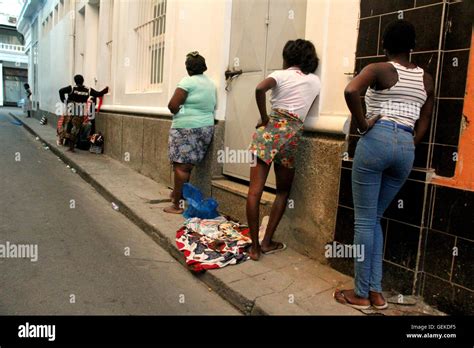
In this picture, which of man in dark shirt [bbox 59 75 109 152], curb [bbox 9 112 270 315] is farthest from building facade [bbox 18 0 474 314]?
man in dark shirt [bbox 59 75 109 152]

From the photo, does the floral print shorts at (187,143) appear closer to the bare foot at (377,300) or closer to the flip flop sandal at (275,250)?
the flip flop sandal at (275,250)

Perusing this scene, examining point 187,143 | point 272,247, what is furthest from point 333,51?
point 187,143

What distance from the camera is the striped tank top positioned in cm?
277

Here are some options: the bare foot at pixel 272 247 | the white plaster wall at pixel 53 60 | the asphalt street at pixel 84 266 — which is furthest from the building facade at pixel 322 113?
the white plaster wall at pixel 53 60

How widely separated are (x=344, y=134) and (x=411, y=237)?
1.02 m

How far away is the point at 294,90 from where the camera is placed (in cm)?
374

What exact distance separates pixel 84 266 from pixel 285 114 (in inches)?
89.5

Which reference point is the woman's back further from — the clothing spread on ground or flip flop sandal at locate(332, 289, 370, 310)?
flip flop sandal at locate(332, 289, 370, 310)

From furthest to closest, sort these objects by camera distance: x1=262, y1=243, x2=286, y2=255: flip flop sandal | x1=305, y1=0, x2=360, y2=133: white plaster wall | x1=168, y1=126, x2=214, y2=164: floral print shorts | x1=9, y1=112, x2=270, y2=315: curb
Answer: x1=168, y1=126, x2=214, y2=164: floral print shorts
x1=262, y1=243, x2=286, y2=255: flip flop sandal
x1=305, y1=0, x2=360, y2=133: white plaster wall
x1=9, y1=112, x2=270, y2=315: curb

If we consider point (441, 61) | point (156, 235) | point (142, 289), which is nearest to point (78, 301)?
point (142, 289)

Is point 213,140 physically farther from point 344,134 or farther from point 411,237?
point 411,237

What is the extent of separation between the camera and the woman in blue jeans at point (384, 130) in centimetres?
272

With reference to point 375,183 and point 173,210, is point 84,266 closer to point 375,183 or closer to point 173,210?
point 173,210

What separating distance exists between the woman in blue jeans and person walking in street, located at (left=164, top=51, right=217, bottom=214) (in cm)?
278
